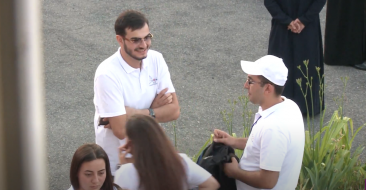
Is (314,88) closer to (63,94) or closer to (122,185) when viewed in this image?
(63,94)

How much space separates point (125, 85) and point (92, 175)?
634 mm

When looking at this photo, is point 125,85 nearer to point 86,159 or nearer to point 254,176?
point 86,159

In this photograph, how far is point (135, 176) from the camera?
2.38m

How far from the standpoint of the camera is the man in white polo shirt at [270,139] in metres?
2.71

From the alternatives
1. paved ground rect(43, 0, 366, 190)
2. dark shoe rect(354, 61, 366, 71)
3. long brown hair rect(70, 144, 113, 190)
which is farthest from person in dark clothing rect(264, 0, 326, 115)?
long brown hair rect(70, 144, 113, 190)

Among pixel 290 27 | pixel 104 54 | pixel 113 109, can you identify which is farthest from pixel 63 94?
pixel 113 109

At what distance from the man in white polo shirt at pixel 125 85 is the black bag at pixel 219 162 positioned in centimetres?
48

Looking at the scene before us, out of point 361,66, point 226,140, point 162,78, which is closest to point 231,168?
point 226,140

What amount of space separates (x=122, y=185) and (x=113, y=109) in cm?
74

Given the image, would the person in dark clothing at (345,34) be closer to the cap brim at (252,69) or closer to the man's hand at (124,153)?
the cap brim at (252,69)

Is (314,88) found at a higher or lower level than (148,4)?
lower

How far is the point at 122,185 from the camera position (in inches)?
96.7

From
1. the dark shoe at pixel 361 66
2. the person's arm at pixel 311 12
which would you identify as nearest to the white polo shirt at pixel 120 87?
the person's arm at pixel 311 12

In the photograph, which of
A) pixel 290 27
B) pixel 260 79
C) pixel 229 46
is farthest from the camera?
pixel 229 46
